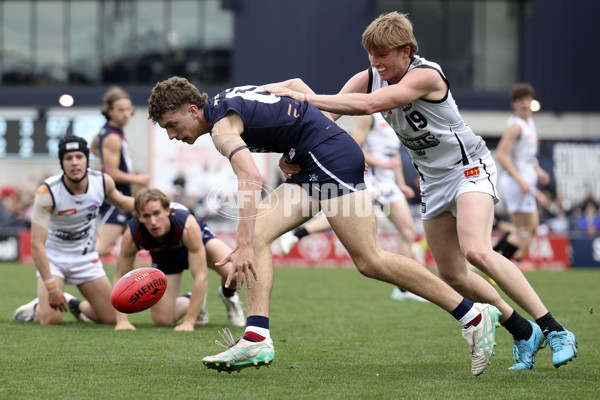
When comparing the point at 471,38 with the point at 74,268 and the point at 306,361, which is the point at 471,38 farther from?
the point at 306,361

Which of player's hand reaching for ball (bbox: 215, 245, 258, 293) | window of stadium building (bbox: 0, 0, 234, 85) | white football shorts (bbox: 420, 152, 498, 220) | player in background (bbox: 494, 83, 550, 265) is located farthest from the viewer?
window of stadium building (bbox: 0, 0, 234, 85)

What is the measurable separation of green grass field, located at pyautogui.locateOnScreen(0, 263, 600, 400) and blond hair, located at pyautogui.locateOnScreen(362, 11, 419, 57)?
6.45ft

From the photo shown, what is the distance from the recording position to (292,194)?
522 cm

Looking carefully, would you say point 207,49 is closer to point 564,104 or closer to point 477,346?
point 564,104

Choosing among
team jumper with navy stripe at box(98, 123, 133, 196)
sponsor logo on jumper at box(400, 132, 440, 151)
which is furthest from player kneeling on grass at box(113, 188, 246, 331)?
sponsor logo on jumper at box(400, 132, 440, 151)

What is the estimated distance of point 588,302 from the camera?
10219 millimetres

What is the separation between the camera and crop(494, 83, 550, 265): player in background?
10.7m

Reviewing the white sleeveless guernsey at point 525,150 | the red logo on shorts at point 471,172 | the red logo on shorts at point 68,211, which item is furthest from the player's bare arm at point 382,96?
the white sleeveless guernsey at point 525,150

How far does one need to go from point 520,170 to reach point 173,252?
18.6ft

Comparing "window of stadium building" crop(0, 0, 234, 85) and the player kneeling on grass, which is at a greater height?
"window of stadium building" crop(0, 0, 234, 85)

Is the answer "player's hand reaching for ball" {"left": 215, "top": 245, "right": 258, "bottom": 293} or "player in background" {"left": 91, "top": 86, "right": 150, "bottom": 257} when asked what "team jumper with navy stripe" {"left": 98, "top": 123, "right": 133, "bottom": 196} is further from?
"player's hand reaching for ball" {"left": 215, "top": 245, "right": 258, "bottom": 293}

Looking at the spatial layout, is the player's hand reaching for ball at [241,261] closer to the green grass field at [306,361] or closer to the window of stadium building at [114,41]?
the green grass field at [306,361]

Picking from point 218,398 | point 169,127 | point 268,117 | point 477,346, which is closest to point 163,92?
point 169,127

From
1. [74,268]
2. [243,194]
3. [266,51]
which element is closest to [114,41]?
[266,51]
